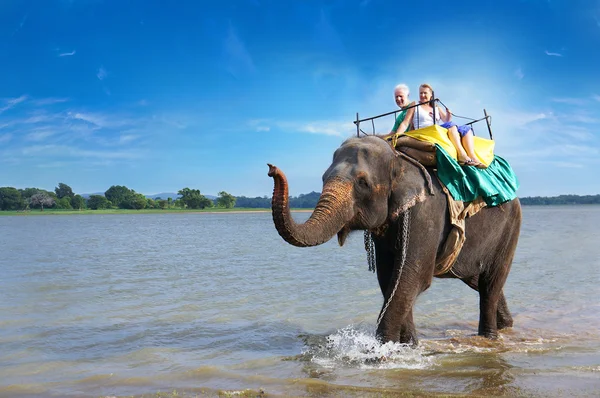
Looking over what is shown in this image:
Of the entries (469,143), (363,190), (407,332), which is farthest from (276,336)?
(469,143)

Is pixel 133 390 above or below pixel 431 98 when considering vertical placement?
below

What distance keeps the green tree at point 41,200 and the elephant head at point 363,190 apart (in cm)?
15525

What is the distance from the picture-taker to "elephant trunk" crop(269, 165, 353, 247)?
18.8 feet

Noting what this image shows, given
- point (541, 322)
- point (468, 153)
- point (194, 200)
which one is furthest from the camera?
point (194, 200)

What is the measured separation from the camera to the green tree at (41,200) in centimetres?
14893

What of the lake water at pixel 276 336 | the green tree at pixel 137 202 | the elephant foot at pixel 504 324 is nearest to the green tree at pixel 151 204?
the green tree at pixel 137 202

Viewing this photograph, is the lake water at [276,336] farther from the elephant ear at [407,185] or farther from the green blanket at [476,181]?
the green blanket at [476,181]

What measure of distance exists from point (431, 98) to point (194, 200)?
149563 millimetres

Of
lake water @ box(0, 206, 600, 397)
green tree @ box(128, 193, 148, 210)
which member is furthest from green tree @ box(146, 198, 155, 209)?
lake water @ box(0, 206, 600, 397)

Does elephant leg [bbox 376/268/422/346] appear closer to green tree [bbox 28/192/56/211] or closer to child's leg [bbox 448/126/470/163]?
child's leg [bbox 448/126/470/163]

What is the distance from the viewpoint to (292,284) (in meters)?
14.9

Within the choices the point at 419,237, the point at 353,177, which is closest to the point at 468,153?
the point at 419,237

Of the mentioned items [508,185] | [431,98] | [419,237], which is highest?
[431,98]

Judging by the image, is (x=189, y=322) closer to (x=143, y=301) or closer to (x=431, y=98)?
(x=143, y=301)
